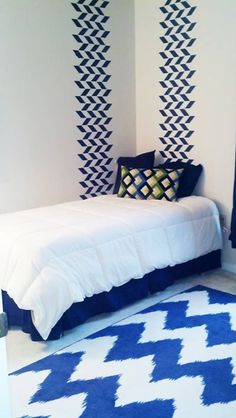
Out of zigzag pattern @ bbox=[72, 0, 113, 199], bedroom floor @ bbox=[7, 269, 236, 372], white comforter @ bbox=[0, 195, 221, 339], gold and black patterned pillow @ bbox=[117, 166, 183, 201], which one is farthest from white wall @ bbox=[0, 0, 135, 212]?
bedroom floor @ bbox=[7, 269, 236, 372]

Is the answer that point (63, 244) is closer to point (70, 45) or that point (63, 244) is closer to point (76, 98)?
point (76, 98)

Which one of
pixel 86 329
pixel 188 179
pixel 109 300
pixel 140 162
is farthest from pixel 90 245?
pixel 140 162

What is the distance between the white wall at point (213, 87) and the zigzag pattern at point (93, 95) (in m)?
0.46

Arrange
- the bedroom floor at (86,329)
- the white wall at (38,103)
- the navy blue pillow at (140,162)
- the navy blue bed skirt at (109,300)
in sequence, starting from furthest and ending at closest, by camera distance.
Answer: the navy blue pillow at (140,162)
the white wall at (38,103)
the navy blue bed skirt at (109,300)
the bedroom floor at (86,329)

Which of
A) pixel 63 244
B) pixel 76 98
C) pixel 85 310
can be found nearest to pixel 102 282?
pixel 85 310

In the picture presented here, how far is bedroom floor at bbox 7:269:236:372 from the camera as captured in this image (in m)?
2.14

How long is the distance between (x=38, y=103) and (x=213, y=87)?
1478 mm

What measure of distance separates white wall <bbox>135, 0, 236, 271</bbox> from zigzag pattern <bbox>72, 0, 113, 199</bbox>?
1.51ft

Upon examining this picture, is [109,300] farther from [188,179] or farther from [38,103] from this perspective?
[38,103]

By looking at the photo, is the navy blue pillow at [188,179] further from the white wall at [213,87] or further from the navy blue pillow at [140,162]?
the navy blue pillow at [140,162]

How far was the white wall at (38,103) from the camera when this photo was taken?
3014 mm

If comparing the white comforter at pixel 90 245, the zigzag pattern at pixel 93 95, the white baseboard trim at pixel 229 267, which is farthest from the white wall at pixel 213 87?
the zigzag pattern at pixel 93 95

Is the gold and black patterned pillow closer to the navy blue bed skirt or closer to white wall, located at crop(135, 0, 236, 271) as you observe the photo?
white wall, located at crop(135, 0, 236, 271)

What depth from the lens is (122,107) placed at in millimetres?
3844
